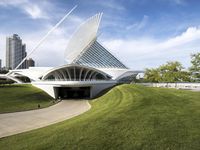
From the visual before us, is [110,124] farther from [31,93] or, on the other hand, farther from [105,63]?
[105,63]

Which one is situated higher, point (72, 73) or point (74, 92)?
point (72, 73)

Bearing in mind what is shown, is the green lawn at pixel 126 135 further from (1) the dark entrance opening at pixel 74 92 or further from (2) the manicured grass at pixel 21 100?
(1) the dark entrance opening at pixel 74 92

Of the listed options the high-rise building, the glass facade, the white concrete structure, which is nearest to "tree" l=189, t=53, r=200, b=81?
the white concrete structure

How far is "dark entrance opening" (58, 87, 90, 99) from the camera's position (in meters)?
44.4

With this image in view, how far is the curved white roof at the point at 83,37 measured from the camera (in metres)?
69.9

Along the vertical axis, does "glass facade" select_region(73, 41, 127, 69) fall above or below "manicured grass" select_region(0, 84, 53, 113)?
above

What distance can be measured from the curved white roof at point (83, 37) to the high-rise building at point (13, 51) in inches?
3159

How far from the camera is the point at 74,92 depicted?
47812 mm

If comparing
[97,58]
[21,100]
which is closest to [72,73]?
[21,100]

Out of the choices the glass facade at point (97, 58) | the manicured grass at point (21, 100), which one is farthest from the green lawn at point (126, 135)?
the glass facade at point (97, 58)

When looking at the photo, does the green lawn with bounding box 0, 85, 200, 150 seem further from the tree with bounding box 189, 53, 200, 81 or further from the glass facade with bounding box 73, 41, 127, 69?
the glass facade with bounding box 73, 41, 127, 69

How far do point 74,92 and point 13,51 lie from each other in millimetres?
110115

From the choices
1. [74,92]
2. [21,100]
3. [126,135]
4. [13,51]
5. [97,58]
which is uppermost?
[13,51]

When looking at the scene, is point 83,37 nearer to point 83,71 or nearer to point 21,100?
point 83,71
